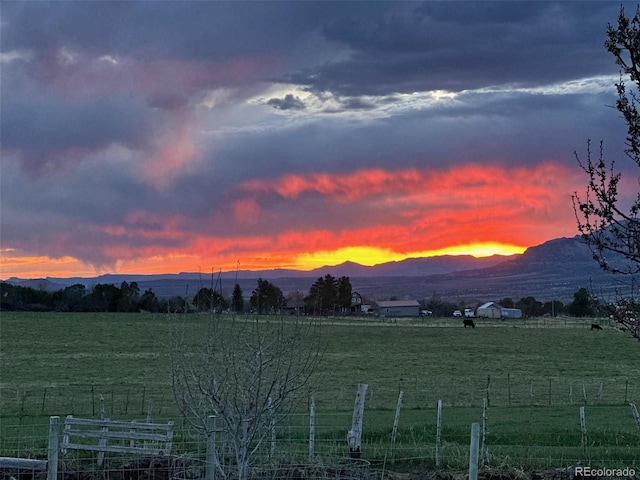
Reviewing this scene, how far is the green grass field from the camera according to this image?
1912 centimetres

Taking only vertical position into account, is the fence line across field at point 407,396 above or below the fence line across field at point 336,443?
below

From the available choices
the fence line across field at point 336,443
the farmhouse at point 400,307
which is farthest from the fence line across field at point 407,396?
the farmhouse at point 400,307

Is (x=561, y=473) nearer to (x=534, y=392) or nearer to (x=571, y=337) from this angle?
(x=534, y=392)

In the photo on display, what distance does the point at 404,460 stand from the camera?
57.1 feet

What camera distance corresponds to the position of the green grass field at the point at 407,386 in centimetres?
1912

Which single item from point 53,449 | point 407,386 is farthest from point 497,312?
point 53,449

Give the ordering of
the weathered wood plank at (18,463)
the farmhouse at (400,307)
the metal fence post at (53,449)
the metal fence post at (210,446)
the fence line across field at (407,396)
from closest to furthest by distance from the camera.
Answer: the metal fence post at (210,446)
the weathered wood plank at (18,463)
the metal fence post at (53,449)
the fence line across field at (407,396)
the farmhouse at (400,307)

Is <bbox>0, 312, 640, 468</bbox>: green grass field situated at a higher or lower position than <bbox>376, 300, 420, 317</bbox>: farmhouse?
lower

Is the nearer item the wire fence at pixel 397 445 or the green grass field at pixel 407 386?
the wire fence at pixel 397 445

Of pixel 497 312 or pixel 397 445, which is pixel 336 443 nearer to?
pixel 397 445

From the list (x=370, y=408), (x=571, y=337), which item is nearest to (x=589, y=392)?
(x=370, y=408)

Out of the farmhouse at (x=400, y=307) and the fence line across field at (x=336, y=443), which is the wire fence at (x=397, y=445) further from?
the farmhouse at (x=400, y=307)

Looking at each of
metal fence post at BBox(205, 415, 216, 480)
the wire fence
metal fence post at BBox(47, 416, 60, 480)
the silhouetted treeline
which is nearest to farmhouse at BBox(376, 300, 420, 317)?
the silhouetted treeline

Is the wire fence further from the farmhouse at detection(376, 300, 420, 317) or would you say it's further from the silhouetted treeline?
the farmhouse at detection(376, 300, 420, 317)
